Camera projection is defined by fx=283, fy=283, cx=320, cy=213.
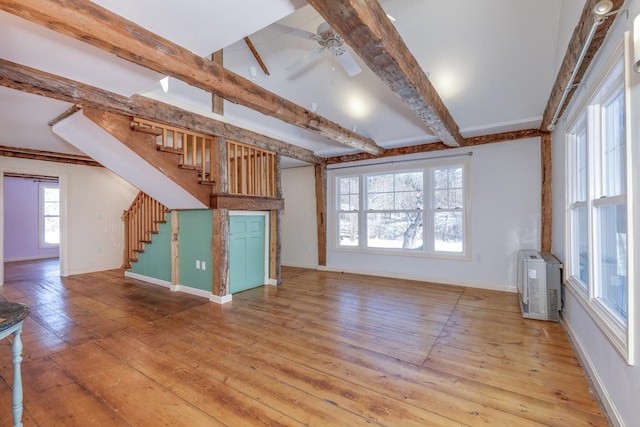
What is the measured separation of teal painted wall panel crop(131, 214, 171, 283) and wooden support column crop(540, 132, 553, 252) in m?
5.87

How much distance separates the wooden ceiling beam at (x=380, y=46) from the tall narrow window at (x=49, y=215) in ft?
32.6

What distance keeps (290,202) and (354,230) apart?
180 cm

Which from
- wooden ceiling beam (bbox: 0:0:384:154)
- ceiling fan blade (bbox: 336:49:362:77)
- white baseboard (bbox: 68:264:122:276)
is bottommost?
white baseboard (bbox: 68:264:122:276)

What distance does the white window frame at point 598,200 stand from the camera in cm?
147

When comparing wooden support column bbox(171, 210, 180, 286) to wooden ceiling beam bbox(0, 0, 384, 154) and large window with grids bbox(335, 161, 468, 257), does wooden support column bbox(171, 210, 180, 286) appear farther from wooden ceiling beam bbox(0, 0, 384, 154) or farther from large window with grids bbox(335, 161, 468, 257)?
large window with grids bbox(335, 161, 468, 257)

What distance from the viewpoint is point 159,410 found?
1784 mm

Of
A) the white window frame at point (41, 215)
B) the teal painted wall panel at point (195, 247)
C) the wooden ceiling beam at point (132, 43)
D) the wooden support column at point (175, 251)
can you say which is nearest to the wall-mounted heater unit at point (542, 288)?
the wooden ceiling beam at point (132, 43)

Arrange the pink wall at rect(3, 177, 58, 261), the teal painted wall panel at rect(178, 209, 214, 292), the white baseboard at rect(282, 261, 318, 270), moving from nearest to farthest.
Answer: the teal painted wall panel at rect(178, 209, 214, 292) < the white baseboard at rect(282, 261, 318, 270) < the pink wall at rect(3, 177, 58, 261)

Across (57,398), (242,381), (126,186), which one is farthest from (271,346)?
(126,186)

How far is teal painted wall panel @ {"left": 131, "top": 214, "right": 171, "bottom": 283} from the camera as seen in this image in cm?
487

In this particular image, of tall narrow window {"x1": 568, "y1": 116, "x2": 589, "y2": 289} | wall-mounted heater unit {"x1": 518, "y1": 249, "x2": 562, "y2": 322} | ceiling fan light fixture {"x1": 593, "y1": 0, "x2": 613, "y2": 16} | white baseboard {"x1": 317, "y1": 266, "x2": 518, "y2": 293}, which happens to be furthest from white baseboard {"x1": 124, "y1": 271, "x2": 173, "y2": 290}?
ceiling fan light fixture {"x1": 593, "y1": 0, "x2": 613, "y2": 16}

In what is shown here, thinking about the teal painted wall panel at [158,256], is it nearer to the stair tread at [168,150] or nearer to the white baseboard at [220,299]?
the white baseboard at [220,299]

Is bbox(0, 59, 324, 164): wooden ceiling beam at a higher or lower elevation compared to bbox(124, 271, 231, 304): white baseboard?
higher

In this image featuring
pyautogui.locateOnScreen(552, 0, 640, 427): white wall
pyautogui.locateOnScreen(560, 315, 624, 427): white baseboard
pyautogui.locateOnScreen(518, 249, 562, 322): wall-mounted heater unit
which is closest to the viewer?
pyautogui.locateOnScreen(552, 0, 640, 427): white wall
